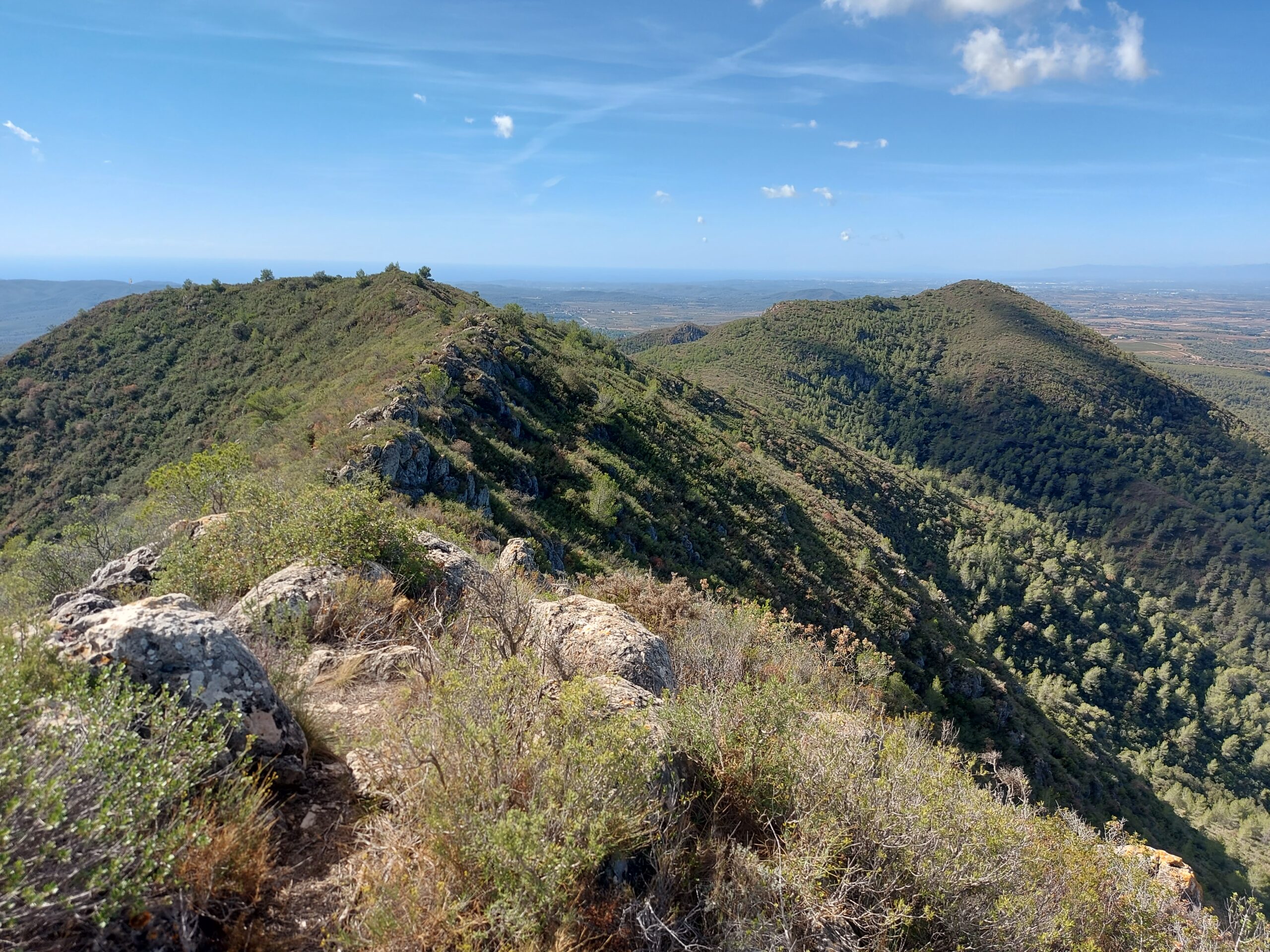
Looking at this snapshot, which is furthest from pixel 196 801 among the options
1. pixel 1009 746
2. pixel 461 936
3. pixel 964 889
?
pixel 1009 746

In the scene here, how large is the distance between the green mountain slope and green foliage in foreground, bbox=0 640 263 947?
9924mm

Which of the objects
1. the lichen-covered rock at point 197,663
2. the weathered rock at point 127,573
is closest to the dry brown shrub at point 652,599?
the lichen-covered rock at point 197,663

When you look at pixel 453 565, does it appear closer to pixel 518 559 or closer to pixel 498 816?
pixel 518 559

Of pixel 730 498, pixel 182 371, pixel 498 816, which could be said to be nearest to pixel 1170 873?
pixel 498 816

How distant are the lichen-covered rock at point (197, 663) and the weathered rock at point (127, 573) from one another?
360cm

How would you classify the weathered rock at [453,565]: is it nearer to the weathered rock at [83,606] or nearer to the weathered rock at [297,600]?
the weathered rock at [297,600]

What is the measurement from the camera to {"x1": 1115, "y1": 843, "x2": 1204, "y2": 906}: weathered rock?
5520mm

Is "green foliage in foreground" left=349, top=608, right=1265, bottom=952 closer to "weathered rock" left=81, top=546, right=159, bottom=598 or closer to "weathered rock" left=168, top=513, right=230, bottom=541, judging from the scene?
"weathered rock" left=81, top=546, right=159, bottom=598

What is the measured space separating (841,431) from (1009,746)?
264 ft

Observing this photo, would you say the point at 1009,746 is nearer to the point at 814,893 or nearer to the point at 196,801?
the point at 814,893

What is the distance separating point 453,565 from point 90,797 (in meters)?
5.53

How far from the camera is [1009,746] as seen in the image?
2098 centimetres

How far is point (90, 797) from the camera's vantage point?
2299 millimetres

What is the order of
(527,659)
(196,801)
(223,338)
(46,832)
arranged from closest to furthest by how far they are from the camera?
(46,832)
(196,801)
(527,659)
(223,338)
